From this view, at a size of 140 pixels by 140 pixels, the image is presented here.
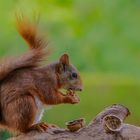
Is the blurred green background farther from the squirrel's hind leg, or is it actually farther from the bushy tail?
the squirrel's hind leg

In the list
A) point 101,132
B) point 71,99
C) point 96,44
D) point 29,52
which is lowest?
point 101,132

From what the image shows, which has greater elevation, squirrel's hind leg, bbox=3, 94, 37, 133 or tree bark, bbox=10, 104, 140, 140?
squirrel's hind leg, bbox=3, 94, 37, 133

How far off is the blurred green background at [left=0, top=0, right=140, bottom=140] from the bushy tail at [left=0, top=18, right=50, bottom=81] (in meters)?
1.84

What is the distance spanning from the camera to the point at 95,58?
5066 millimetres

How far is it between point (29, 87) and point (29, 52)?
0.58 feet

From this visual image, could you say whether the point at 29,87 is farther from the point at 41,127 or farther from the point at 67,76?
the point at 67,76

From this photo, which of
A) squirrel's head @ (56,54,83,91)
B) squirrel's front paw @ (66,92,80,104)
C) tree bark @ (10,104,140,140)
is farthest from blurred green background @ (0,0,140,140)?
tree bark @ (10,104,140,140)

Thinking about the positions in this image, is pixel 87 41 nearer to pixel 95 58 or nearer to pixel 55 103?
pixel 95 58

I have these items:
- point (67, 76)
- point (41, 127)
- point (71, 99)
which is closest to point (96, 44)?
point (67, 76)

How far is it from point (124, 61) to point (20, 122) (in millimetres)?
2335

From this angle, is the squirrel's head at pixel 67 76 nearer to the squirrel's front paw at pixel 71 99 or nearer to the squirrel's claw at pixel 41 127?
the squirrel's front paw at pixel 71 99

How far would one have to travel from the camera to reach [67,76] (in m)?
3.05

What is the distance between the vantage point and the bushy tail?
2.91 metres

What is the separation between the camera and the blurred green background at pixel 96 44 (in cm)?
503
